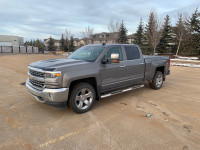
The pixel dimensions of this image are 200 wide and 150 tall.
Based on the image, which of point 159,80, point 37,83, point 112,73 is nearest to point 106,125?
point 112,73

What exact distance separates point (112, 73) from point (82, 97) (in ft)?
3.90

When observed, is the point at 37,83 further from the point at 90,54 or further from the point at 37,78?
the point at 90,54

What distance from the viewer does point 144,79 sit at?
542 centimetres

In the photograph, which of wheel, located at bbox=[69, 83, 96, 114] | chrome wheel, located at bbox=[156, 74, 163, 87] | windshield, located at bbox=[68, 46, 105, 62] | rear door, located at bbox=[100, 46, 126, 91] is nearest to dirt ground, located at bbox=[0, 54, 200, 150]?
wheel, located at bbox=[69, 83, 96, 114]

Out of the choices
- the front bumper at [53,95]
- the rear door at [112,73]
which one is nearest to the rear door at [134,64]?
the rear door at [112,73]

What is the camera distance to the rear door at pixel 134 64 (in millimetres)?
4762

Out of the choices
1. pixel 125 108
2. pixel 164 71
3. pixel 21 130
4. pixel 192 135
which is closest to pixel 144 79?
pixel 164 71

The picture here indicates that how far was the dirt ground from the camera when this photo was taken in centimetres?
257

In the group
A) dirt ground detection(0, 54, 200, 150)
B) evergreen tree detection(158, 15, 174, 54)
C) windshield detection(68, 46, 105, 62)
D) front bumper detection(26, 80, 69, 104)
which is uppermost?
evergreen tree detection(158, 15, 174, 54)

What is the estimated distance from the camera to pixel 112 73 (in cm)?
420

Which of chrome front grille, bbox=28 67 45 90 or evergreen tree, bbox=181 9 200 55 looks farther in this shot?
evergreen tree, bbox=181 9 200 55

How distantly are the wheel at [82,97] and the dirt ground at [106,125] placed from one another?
19 centimetres

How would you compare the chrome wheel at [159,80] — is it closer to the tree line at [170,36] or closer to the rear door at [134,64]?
the rear door at [134,64]

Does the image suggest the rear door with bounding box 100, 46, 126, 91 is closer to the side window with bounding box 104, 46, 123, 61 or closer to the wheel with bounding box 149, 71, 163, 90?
the side window with bounding box 104, 46, 123, 61
